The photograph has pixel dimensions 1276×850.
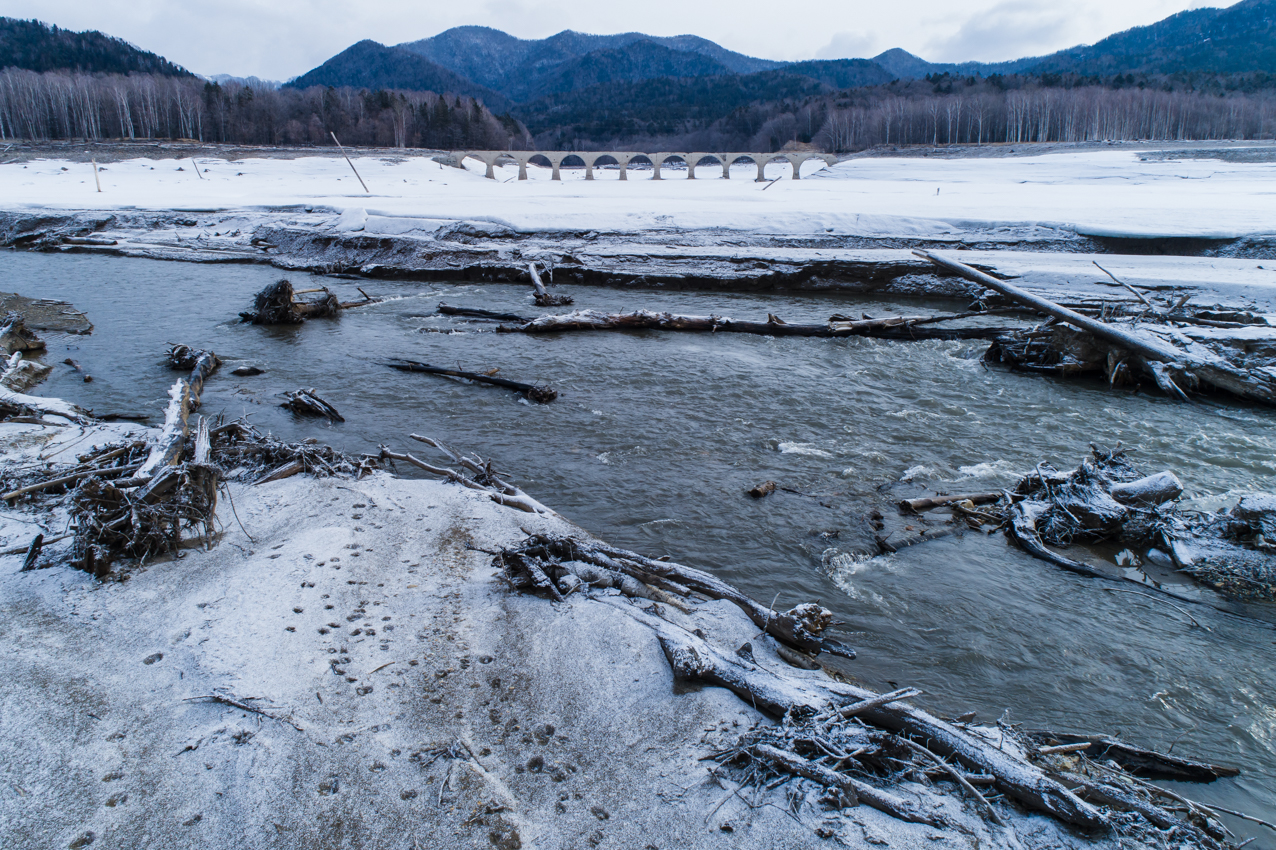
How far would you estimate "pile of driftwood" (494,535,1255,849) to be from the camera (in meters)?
2.72

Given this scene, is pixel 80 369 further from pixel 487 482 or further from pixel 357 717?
pixel 357 717

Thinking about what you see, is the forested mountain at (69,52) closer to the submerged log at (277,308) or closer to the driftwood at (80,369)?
the submerged log at (277,308)

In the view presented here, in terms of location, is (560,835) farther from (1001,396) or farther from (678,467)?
(1001,396)

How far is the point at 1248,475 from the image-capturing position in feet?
22.6

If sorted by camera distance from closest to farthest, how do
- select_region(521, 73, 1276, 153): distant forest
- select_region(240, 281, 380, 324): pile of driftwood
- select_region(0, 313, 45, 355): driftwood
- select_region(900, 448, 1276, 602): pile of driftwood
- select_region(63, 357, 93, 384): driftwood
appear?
select_region(900, 448, 1276, 602): pile of driftwood → select_region(63, 357, 93, 384): driftwood → select_region(0, 313, 45, 355): driftwood → select_region(240, 281, 380, 324): pile of driftwood → select_region(521, 73, 1276, 153): distant forest

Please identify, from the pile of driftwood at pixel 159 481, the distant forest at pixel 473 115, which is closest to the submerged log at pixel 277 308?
the pile of driftwood at pixel 159 481

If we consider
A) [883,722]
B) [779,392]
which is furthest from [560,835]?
[779,392]

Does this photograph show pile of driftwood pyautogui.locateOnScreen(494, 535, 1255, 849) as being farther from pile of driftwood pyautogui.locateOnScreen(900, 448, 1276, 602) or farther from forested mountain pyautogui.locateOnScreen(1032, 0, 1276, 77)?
forested mountain pyautogui.locateOnScreen(1032, 0, 1276, 77)

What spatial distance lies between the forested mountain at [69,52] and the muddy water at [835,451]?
115 metres

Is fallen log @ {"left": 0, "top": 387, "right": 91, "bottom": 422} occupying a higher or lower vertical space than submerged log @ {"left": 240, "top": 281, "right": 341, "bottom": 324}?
lower

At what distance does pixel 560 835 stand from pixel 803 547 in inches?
138

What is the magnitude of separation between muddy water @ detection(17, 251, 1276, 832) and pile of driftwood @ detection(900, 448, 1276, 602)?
0.33 m

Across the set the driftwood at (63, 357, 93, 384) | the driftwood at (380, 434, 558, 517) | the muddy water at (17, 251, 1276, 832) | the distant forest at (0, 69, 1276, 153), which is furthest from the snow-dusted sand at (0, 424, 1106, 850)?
the distant forest at (0, 69, 1276, 153)

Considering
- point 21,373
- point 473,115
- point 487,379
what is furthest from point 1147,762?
point 473,115
